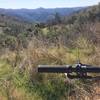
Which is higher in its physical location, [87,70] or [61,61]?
[87,70]

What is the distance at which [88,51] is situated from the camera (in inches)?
320

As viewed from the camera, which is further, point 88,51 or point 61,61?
point 88,51

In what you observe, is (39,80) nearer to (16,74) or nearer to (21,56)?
(16,74)

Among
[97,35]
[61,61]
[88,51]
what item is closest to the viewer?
[61,61]

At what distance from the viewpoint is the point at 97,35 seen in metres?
9.83

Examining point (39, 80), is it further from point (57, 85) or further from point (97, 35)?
point (97, 35)

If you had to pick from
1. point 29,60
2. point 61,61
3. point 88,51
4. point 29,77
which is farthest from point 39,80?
point 88,51

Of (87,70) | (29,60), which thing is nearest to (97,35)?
(29,60)

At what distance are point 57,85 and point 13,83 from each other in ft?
2.27

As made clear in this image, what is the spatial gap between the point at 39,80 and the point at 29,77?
178 millimetres

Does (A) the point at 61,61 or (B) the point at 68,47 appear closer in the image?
(A) the point at 61,61

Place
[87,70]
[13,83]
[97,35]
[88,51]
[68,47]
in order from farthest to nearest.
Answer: [97,35]
[68,47]
[88,51]
[13,83]
[87,70]

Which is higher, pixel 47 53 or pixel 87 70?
pixel 87 70

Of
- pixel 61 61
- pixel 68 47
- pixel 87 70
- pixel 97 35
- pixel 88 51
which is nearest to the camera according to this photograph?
pixel 87 70
